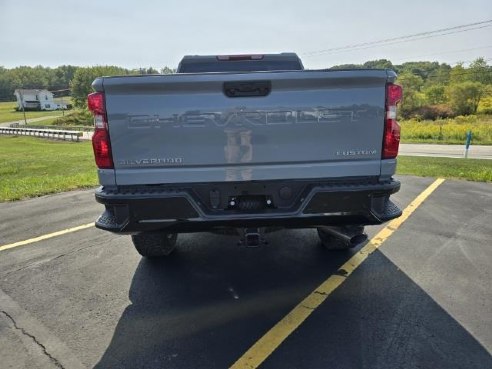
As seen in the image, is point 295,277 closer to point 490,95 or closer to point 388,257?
point 388,257

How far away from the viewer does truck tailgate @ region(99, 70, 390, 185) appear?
276cm

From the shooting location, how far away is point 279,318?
10.1 feet

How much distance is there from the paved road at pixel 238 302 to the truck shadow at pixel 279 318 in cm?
1

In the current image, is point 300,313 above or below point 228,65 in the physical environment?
below

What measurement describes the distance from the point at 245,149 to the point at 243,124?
0.19 meters

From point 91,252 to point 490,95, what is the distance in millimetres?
72296

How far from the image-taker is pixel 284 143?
2.87 meters

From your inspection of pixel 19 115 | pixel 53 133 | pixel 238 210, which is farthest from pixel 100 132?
pixel 19 115

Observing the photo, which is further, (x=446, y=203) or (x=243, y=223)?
(x=446, y=203)

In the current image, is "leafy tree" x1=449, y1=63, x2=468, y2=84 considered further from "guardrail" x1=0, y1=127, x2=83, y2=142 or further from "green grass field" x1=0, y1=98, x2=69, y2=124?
"green grass field" x1=0, y1=98, x2=69, y2=124

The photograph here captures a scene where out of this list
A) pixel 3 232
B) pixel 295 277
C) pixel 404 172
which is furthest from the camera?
pixel 404 172

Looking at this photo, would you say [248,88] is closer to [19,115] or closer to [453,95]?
[453,95]

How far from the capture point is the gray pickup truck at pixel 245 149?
9.10 feet

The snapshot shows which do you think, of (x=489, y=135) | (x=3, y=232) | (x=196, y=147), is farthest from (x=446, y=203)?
(x=489, y=135)
